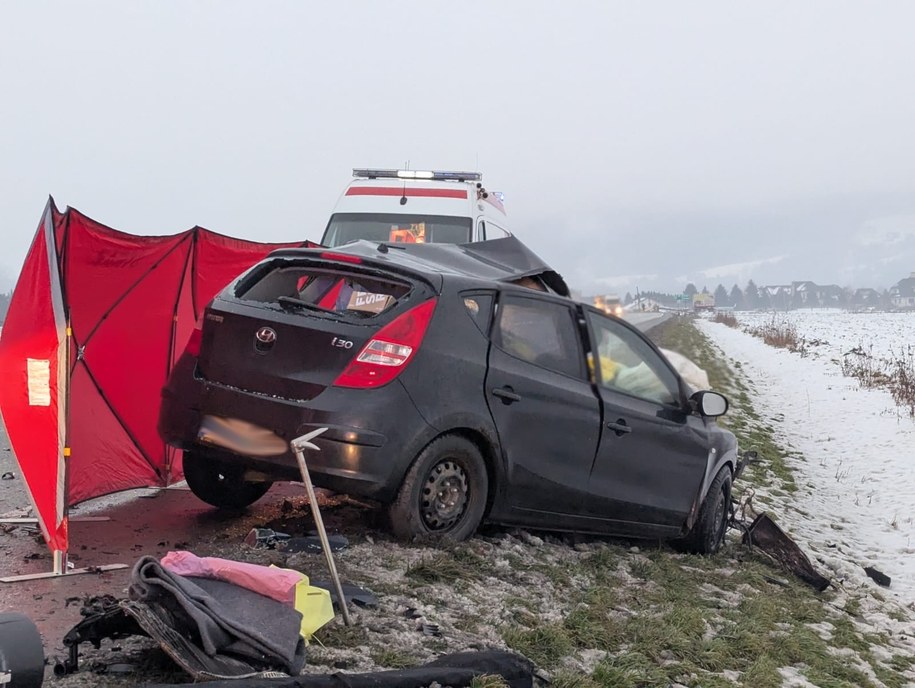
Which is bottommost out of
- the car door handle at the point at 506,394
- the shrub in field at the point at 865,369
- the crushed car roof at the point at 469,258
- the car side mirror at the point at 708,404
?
the shrub in field at the point at 865,369

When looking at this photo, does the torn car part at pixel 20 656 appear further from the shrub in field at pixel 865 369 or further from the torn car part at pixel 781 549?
the shrub in field at pixel 865 369

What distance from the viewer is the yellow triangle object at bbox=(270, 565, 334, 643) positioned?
365 centimetres

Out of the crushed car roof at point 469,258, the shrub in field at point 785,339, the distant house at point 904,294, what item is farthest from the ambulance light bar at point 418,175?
the distant house at point 904,294

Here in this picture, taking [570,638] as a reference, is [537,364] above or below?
above

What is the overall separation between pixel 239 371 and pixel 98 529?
64.8 inches

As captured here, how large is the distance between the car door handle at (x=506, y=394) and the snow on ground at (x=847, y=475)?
143 inches

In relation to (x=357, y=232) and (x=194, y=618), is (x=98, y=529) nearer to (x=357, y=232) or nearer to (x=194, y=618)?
(x=194, y=618)

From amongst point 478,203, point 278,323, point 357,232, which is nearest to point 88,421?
point 278,323

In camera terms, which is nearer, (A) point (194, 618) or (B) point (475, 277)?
(A) point (194, 618)

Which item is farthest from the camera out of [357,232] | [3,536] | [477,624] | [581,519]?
[357,232]

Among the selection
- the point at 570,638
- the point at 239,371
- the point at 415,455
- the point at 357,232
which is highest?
the point at 357,232

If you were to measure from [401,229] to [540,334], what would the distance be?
19.3 feet

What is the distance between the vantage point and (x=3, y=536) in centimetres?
555

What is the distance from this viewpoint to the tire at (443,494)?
4953 mm
